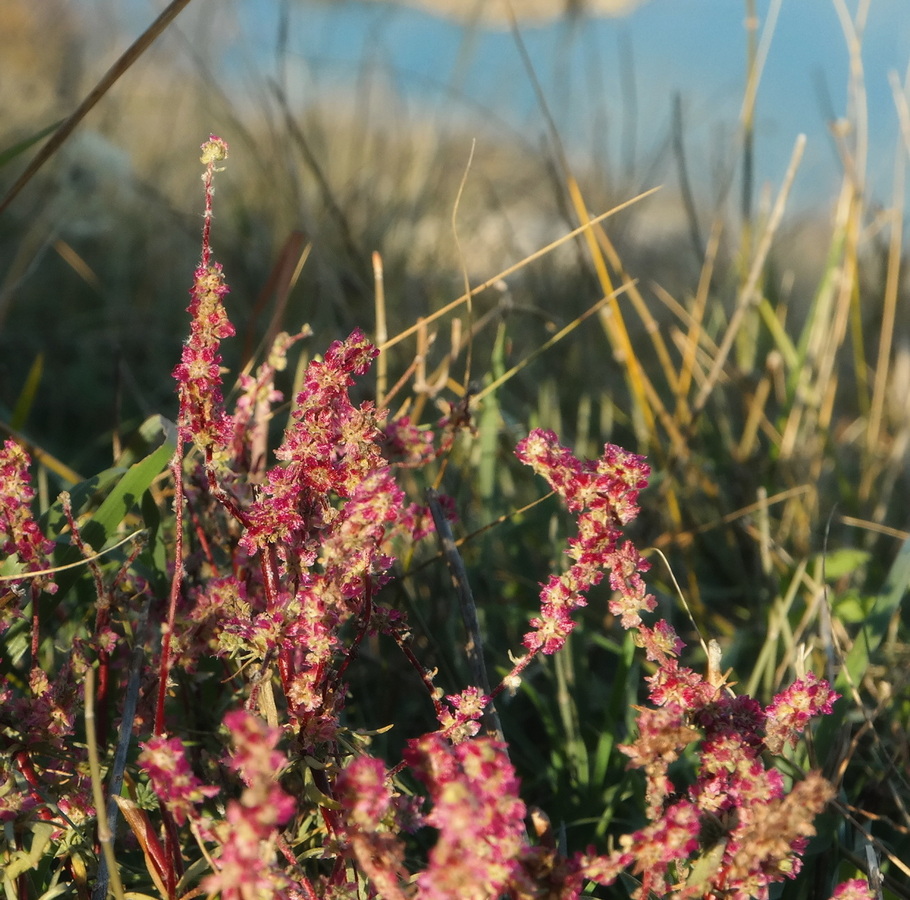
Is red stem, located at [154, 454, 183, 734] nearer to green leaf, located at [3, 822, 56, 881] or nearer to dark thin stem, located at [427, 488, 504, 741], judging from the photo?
green leaf, located at [3, 822, 56, 881]

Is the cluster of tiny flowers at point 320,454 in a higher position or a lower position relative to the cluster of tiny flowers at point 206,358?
lower

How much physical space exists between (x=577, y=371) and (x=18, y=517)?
4.76ft

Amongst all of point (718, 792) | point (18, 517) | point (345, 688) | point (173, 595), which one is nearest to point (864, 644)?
point (718, 792)

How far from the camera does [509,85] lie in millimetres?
3055

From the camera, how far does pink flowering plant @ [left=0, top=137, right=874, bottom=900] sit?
1.86ft

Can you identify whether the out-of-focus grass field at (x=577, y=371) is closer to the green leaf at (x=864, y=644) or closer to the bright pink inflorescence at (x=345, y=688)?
the green leaf at (x=864, y=644)

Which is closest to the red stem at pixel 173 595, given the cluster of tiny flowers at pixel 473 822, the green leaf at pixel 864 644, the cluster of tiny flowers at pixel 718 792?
the cluster of tiny flowers at pixel 473 822

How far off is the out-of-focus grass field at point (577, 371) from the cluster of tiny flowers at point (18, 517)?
15.4 inches

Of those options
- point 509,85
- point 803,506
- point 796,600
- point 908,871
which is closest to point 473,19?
point 509,85

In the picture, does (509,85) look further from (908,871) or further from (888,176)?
(908,871)

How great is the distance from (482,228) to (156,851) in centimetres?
296

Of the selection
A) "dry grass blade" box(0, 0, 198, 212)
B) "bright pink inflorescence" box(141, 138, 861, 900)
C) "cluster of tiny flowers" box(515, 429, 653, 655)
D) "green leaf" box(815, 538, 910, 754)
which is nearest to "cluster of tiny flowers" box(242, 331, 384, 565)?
"bright pink inflorescence" box(141, 138, 861, 900)

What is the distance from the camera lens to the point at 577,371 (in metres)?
2.04

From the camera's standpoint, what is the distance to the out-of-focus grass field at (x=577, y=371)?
1085 millimetres
